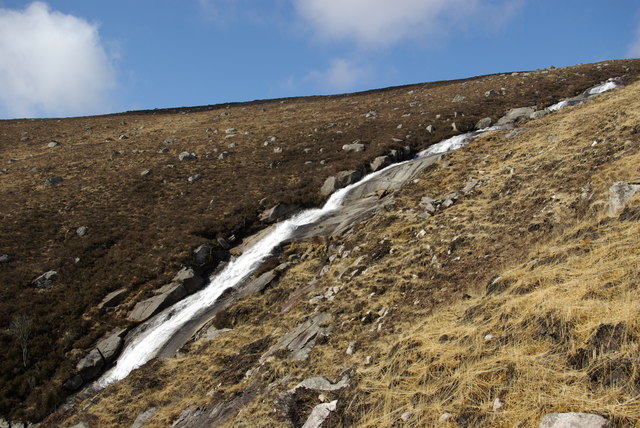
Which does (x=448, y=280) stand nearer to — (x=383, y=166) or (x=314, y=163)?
(x=383, y=166)

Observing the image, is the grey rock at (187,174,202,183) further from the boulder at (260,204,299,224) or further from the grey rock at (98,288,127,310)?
the grey rock at (98,288,127,310)

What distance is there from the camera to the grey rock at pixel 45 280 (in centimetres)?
2159

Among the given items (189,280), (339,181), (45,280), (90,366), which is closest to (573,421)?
(90,366)

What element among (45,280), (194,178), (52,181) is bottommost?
(45,280)

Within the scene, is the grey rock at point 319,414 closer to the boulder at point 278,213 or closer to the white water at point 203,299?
the white water at point 203,299

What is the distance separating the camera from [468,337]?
24.3ft

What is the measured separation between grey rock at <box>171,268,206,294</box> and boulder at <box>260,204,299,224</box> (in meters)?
6.14

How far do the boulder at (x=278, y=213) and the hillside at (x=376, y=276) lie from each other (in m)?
0.69

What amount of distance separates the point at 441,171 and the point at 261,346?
1441 cm

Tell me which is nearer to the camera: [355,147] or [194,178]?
[194,178]

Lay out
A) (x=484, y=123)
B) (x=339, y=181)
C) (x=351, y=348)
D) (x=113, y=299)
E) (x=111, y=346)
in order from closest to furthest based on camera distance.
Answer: (x=351, y=348), (x=111, y=346), (x=113, y=299), (x=339, y=181), (x=484, y=123)

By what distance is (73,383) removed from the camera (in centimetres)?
1636

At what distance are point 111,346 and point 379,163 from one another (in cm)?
2055

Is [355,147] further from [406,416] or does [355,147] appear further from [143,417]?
[406,416]
